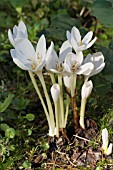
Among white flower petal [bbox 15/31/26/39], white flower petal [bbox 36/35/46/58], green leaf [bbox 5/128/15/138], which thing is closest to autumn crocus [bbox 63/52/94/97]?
white flower petal [bbox 36/35/46/58]

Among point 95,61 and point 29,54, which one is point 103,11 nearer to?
point 95,61

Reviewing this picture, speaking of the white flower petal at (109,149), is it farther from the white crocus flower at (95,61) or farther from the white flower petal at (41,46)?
the white flower petal at (41,46)

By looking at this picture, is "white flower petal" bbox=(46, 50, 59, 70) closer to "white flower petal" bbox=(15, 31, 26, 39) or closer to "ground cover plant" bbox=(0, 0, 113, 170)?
"ground cover plant" bbox=(0, 0, 113, 170)

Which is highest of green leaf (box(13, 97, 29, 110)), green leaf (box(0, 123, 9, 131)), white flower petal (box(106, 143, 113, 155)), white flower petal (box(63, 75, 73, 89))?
white flower petal (box(63, 75, 73, 89))

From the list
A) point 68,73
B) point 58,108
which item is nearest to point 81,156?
point 58,108

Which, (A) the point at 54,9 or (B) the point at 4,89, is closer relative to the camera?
(B) the point at 4,89

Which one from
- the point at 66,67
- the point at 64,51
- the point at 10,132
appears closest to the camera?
the point at 66,67

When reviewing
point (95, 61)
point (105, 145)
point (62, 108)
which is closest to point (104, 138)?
point (105, 145)

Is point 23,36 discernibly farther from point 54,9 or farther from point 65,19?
point 54,9
